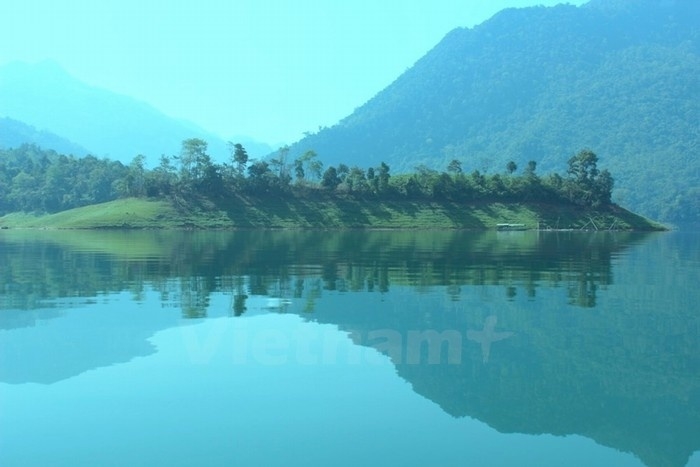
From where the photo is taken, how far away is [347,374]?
18000 mm

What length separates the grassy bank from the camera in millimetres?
121312

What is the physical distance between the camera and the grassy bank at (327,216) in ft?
398

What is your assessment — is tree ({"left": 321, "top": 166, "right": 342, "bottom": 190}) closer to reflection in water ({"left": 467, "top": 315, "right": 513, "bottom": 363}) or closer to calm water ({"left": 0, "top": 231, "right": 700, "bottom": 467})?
calm water ({"left": 0, "top": 231, "right": 700, "bottom": 467})

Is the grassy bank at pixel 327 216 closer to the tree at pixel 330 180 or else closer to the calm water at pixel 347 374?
the tree at pixel 330 180

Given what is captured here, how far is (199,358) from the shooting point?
1927 centimetres

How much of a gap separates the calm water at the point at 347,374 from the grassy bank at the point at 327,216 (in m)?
87.2

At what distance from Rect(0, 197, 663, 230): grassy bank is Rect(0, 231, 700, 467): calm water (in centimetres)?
8724

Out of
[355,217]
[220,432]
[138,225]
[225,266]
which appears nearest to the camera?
[220,432]

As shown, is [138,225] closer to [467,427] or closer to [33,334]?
[33,334]

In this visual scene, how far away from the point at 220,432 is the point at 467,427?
17.7 feet

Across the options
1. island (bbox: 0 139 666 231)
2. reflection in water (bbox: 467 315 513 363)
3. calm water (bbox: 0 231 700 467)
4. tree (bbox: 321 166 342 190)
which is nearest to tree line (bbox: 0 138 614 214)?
tree (bbox: 321 166 342 190)

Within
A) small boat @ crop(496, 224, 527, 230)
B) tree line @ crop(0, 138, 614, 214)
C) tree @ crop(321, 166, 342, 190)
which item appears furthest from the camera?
tree @ crop(321, 166, 342, 190)

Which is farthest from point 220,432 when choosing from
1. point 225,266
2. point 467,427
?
point 225,266

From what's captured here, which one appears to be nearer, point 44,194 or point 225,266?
point 225,266
